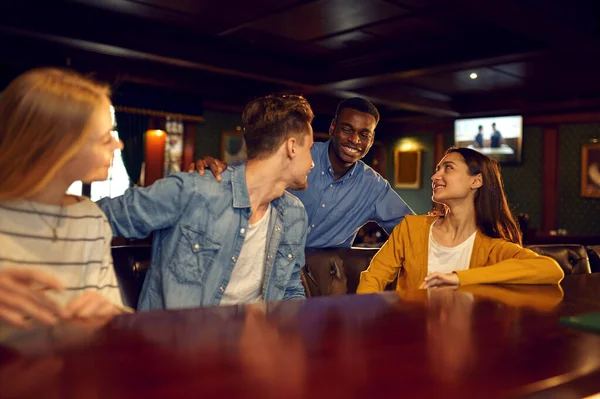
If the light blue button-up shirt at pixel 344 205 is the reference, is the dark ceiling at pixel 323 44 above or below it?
above

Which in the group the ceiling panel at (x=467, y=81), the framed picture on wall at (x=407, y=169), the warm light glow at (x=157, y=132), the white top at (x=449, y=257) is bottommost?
the white top at (x=449, y=257)

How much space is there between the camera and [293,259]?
2.27 m

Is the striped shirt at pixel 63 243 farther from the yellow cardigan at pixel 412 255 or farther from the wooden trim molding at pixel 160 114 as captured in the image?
the wooden trim molding at pixel 160 114

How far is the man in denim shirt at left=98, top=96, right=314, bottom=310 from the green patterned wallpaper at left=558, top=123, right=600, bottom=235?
9.23 m

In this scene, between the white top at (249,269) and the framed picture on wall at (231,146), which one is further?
the framed picture on wall at (231,146)

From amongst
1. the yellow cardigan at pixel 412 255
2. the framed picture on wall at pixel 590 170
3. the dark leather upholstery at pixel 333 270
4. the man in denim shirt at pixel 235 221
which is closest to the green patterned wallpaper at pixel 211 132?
the framed picture on wall at pixel 590 170

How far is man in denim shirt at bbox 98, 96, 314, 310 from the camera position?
6.50 ft

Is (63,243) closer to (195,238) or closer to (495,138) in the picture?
(195,238)

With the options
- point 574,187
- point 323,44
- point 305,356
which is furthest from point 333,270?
point 574,187

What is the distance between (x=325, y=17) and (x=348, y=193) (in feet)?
10.7

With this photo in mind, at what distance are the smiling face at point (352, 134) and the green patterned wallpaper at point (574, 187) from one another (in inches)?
321

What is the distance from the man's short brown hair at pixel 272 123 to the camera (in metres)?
2.25

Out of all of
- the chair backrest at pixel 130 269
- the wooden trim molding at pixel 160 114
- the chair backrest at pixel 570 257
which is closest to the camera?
the chair backrest at pixel 130 269

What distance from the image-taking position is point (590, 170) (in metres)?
9.87
